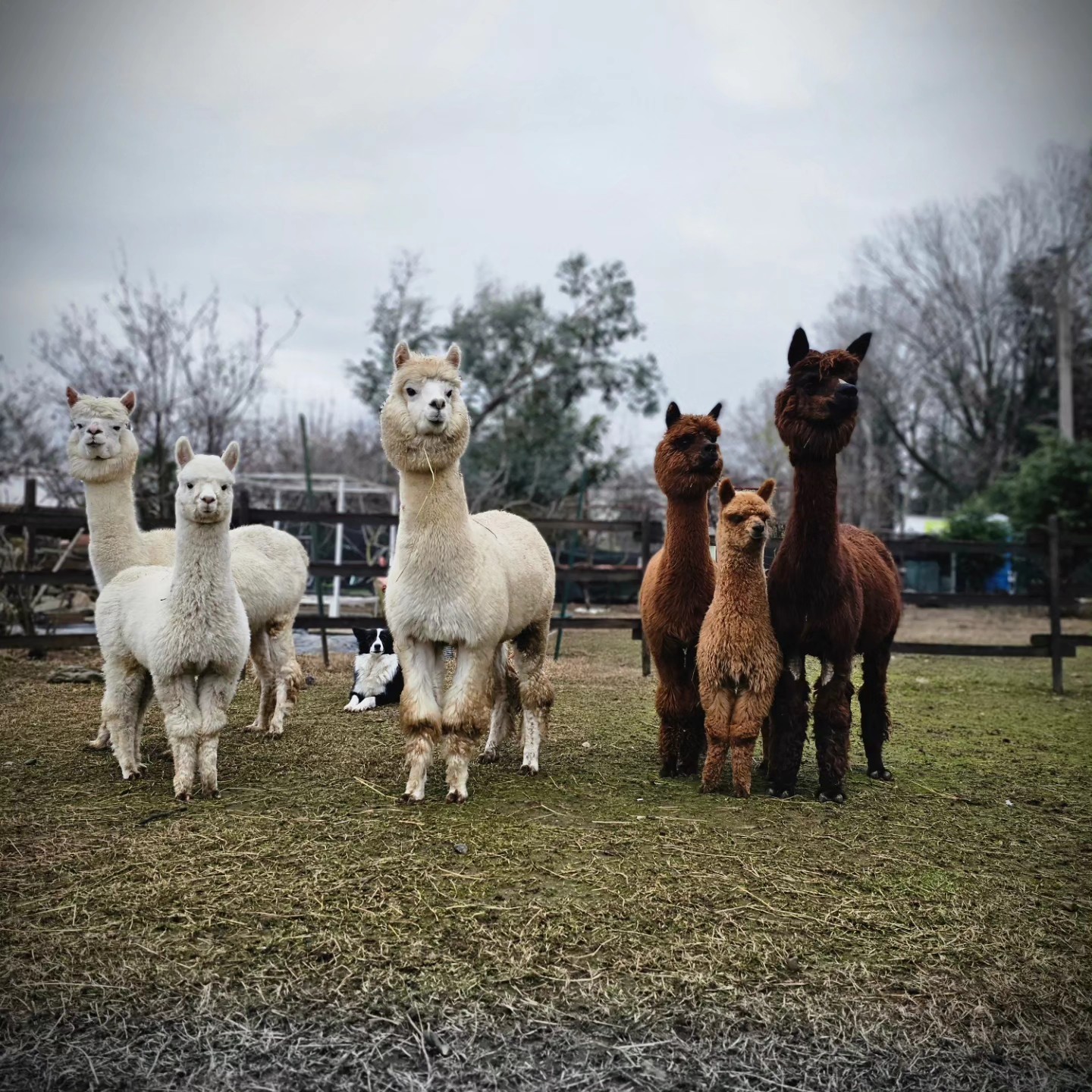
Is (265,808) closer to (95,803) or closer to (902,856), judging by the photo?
(95,803)

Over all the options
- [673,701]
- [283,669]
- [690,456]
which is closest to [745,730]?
[673,701]

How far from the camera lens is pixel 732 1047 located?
7.88 feet

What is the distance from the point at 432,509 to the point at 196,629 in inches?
54.5

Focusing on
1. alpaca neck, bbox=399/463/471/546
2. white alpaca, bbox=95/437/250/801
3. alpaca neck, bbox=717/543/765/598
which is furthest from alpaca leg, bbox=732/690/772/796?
white alpaca, bbox=95/437/250/801

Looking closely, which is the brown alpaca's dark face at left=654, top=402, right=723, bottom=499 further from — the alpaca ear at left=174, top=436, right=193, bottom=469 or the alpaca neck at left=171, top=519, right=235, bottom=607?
the alpaca ear at left=174, top=436, right=193, bottom=469

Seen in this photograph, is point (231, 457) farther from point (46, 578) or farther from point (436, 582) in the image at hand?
point (46, 578)

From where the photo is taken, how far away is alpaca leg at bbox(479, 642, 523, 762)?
5.76 metres

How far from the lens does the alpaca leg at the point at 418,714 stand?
4625 millimetres

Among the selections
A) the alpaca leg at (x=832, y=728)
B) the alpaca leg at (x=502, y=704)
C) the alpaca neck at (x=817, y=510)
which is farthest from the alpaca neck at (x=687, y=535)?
the alpaca leg at (x=502, y=704)

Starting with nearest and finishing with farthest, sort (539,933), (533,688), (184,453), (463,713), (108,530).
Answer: (539,933) < (463,713) < (184,453) < (533,688) < (108,530)

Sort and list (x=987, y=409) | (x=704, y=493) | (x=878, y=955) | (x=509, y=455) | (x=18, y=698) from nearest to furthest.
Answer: (x=878, y=955) → (x=704, y=493) → (x=18, y=698) → (x=509, y=455) → (x=987, y=409)

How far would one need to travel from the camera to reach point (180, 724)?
4.66 meters

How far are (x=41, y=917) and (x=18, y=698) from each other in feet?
17.9

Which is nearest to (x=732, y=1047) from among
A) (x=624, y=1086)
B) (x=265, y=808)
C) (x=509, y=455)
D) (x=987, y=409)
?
(x=624, y=1086)
